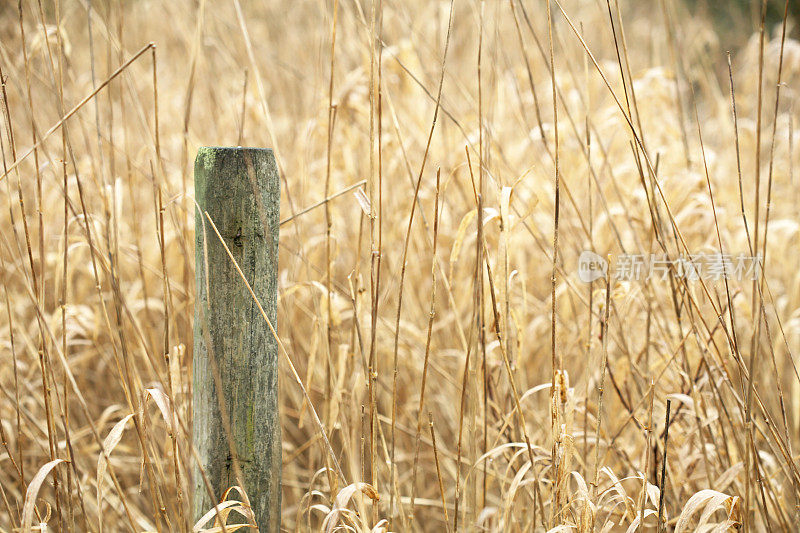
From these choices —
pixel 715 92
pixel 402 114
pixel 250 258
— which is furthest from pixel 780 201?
pixel 250 258

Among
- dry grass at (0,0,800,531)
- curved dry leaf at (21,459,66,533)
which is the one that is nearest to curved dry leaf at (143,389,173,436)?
dry grass at (0,0,800,531)

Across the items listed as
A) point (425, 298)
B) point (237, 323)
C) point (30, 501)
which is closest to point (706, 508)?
point (237, 323)

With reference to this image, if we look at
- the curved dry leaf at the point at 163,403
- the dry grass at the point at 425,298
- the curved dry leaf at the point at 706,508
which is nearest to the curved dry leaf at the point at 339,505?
the dry grass at the point at 425,298

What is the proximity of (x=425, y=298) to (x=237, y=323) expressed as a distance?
2.80 feet

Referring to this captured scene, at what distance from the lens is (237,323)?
0.75 meters

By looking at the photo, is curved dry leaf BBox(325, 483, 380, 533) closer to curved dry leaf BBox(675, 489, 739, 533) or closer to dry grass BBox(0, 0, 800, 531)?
dry grass BBox(0, 0, 800, 531)

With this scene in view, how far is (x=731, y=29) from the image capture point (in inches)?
187

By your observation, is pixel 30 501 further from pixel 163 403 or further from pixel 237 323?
pixel 237 323

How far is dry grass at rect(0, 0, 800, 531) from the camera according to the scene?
76 centimetres

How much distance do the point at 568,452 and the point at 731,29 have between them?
496cm

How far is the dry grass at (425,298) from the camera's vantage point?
76cm

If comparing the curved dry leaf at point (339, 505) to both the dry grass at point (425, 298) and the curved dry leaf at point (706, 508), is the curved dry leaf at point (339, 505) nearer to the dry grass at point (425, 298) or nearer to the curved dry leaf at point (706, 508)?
the dry grass at point (425, 298)

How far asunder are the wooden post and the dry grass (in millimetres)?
45

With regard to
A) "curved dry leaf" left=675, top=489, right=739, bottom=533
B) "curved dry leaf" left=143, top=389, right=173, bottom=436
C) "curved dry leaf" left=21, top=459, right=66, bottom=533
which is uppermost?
"curved dry leaf" left=143, top=389, right=173, bottom=436
